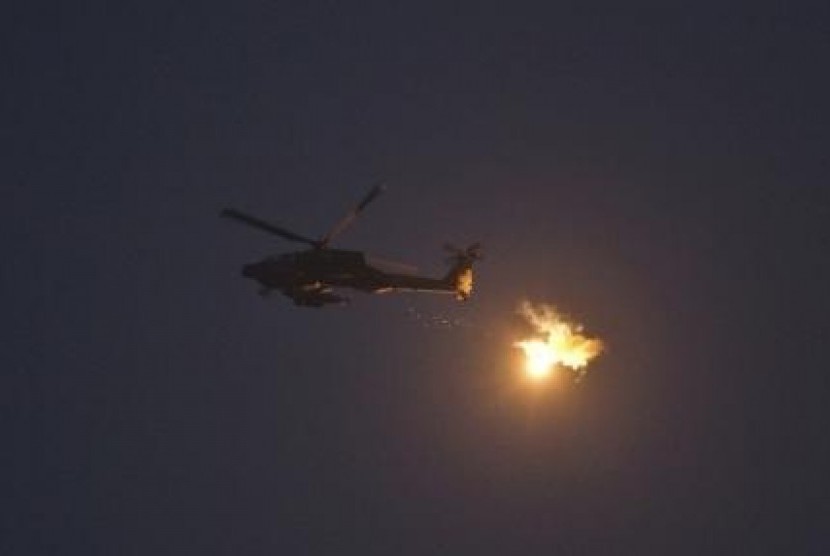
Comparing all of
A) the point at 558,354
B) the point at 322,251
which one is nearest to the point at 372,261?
the point at 322,251

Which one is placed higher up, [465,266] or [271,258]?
[465,266]

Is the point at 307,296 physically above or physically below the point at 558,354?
below

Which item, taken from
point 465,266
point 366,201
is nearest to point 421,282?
point 465,266

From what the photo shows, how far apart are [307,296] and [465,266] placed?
896 centimetres

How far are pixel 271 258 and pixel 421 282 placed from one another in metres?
7.42

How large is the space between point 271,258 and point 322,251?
2168mm

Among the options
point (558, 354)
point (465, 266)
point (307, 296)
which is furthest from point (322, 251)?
point (558, 354)

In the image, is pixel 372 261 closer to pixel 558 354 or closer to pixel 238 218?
pixel 238 218

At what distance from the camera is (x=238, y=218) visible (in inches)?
2938

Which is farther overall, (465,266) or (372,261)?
(465,266)

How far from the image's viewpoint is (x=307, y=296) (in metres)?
76.6

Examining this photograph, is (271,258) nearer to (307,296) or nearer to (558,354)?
(307,296)

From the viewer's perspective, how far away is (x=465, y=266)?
271 feet

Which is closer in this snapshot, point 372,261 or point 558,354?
point 372,261
